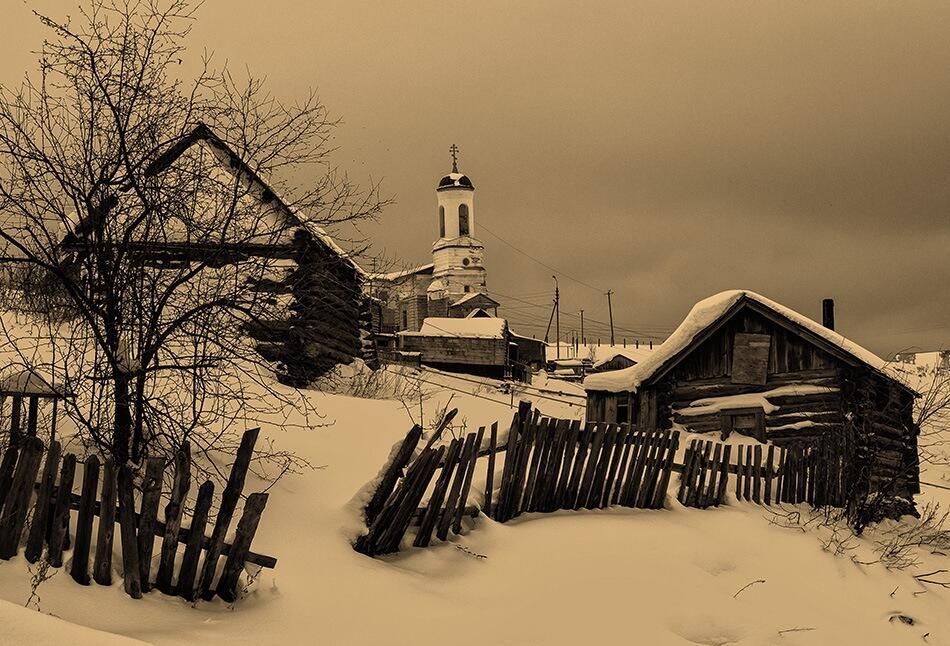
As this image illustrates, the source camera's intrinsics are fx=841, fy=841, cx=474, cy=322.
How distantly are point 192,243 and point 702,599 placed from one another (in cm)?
542

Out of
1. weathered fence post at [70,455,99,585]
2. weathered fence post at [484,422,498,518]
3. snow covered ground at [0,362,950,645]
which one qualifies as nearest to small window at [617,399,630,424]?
snow covered ground at [0,362,950,645]

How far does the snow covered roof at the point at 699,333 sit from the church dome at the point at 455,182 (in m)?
42.4

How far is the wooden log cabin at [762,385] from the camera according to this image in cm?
1473

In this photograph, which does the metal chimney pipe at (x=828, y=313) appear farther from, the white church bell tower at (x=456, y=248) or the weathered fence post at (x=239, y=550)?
the white church bell tower at (x=456, y=248)

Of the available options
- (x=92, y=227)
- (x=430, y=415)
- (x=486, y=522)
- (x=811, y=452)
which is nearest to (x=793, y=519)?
(x=811, y=452)

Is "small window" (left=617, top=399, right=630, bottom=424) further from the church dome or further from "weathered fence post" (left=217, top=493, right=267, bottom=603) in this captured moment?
the church dome

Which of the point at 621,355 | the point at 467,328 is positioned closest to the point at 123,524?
the point at 467,328

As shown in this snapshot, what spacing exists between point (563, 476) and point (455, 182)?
4939cm

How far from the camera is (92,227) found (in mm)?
6344

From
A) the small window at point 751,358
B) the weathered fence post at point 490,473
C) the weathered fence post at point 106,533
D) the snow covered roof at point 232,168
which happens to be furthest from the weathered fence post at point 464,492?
the small window at point 751,358

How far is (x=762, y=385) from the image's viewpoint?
1519 cm

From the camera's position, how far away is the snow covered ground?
16.6 feet

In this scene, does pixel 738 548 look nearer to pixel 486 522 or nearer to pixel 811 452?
pixel 486 522

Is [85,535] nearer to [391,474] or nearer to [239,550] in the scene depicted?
[239,550]
